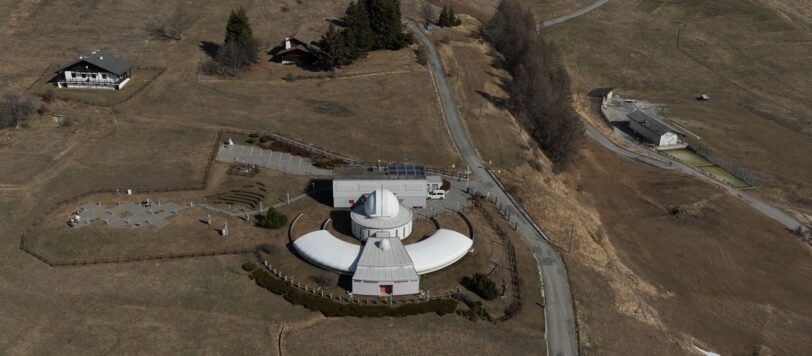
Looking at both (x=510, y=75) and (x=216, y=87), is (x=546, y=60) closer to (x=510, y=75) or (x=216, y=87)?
(x=510, y=75)

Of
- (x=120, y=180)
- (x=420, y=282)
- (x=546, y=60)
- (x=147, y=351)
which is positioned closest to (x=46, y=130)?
(x=120, y=180)

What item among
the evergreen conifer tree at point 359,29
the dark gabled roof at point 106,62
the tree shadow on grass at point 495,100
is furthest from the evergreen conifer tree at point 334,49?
the dark gabled roof at point 106,62

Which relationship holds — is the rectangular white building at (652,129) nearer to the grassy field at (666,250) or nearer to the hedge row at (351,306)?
the grassy field at (666,250)

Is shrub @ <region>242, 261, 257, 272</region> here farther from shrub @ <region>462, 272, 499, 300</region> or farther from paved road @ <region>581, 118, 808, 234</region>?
paved road @ <region>581, 118, 808, 234</region>

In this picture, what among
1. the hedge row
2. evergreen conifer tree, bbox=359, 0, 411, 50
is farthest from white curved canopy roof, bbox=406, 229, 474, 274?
evergreen conifer tree, bbox=359, 0, 411, 50

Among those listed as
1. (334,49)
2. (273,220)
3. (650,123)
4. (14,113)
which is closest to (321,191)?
(273,220)

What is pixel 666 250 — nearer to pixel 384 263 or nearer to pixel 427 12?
pixel 384 263
